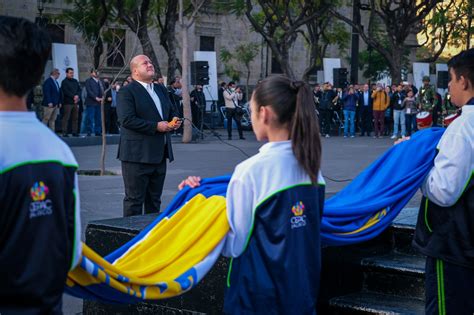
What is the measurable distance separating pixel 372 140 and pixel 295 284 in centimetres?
2650

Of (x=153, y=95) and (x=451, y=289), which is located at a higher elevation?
(x=153, y=95)

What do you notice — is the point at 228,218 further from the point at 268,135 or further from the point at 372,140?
the point at 372,140

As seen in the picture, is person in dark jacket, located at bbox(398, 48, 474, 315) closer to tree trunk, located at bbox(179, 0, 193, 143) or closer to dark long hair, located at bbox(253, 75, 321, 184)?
dark long hair, located at bbox(253, 75, 321, 184)

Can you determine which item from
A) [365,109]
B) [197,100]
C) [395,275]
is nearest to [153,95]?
[395,275]

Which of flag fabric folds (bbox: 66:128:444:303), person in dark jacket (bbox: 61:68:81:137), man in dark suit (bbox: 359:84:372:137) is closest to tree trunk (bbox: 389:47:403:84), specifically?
man in dark suit (bbox: 359:84:372:137)

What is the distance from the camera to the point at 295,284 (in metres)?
4.07

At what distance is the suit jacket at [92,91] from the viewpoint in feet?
84.7

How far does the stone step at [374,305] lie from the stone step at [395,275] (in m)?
0.06

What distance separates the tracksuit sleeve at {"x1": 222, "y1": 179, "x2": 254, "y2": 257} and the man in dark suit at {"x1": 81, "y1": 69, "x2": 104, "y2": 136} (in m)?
21.5

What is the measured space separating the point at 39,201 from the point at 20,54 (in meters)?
0.47

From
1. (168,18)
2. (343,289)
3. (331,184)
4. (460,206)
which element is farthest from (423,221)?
(168,18)

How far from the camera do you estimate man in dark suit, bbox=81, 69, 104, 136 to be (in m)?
25.8

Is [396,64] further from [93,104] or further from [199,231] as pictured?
[199,231]

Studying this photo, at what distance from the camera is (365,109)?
33688mm
